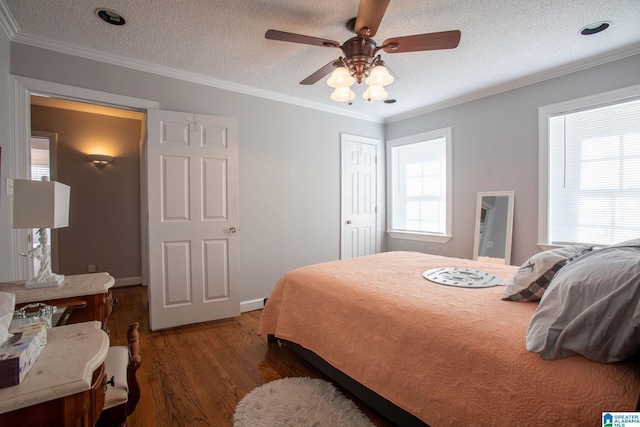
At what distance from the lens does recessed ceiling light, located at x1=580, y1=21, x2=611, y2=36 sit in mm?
2197

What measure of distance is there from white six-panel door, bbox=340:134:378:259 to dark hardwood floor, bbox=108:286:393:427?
1.82 meters

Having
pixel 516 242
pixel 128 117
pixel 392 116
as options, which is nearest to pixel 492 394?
pixel 516 242

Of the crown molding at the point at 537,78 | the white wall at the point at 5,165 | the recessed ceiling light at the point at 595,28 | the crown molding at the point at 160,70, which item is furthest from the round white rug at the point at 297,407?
the crown molding at the point at 537,78

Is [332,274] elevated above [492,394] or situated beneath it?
elevated above

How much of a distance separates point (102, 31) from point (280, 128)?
1877mm

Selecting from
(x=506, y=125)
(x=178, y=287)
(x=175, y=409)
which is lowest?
(x=175, y=409)

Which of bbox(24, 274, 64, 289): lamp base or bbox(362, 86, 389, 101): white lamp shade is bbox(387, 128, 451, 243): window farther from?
bbox(24, 274, 64, 289): lamp base

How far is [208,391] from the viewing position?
1.94 metres

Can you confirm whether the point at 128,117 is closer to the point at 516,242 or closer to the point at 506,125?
the point at 506,125

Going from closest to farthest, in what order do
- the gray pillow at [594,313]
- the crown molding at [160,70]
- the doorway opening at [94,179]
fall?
the gray pillow at [594,313] → the crown molding at [160,70] → the doorway opening at [94,179]

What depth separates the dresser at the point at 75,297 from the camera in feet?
4.94

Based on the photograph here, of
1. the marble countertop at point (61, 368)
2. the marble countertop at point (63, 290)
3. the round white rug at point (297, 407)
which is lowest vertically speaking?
the round white rug at point (297, 407)

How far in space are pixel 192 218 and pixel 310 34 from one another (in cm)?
203

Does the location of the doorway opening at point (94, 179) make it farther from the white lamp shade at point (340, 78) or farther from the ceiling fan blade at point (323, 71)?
the white lamp shade at point (340, 78)
